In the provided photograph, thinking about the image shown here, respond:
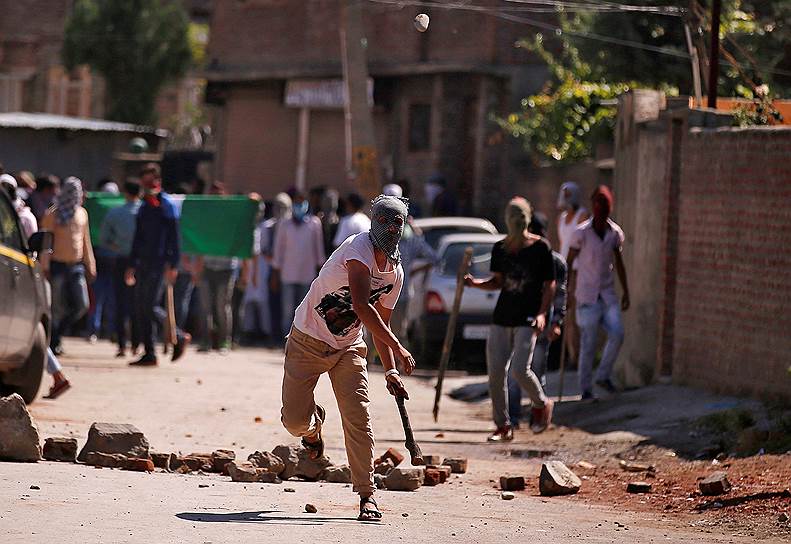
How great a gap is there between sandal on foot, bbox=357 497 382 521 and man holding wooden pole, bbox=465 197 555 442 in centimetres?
417

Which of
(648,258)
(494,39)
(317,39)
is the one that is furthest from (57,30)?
(648,258)

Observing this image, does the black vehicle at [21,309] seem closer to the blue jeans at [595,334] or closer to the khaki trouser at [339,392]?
the khaki trouser at [339,392]

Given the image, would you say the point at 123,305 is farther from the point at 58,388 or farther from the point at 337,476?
the point at 337,476

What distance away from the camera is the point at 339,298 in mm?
8359

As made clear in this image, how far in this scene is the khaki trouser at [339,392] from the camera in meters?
8.16

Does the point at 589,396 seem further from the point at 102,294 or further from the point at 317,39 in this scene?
the point at 317,39

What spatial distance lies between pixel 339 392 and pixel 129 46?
37090 mm

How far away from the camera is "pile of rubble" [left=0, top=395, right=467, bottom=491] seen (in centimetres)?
936

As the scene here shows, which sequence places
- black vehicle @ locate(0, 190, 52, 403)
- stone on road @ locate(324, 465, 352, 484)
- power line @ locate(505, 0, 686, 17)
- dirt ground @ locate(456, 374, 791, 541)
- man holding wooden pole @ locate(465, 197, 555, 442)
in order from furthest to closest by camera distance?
power line @ locate(505, 0, 686, 17) → man holding wooden pole @ locate(465, 197, 555, 442) → black vehicle @ locate(0, 190, 52, 403) → stone on road @ locate(324, 465, 352, 484) → dirt ground @ locate(456, 374, 791, 541)

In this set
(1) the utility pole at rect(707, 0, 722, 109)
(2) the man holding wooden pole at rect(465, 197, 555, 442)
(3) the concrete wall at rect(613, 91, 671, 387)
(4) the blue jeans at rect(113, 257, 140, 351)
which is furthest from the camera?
(4) the blue jeans at rect(113, 257, 140, 351)

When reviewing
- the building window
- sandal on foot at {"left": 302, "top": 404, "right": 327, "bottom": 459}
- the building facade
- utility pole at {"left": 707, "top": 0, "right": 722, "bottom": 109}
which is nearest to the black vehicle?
sandal on foot at {"left": 302, "top": 404, "right": 327, "bottom": 459}

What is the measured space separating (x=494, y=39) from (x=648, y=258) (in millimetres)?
16140

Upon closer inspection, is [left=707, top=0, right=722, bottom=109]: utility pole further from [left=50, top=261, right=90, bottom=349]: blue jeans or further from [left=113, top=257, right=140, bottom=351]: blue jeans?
[left=50, top=261, right=90, bottom=349]: blue jeans

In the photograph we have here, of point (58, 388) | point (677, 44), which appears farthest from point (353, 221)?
point (677, 44)
